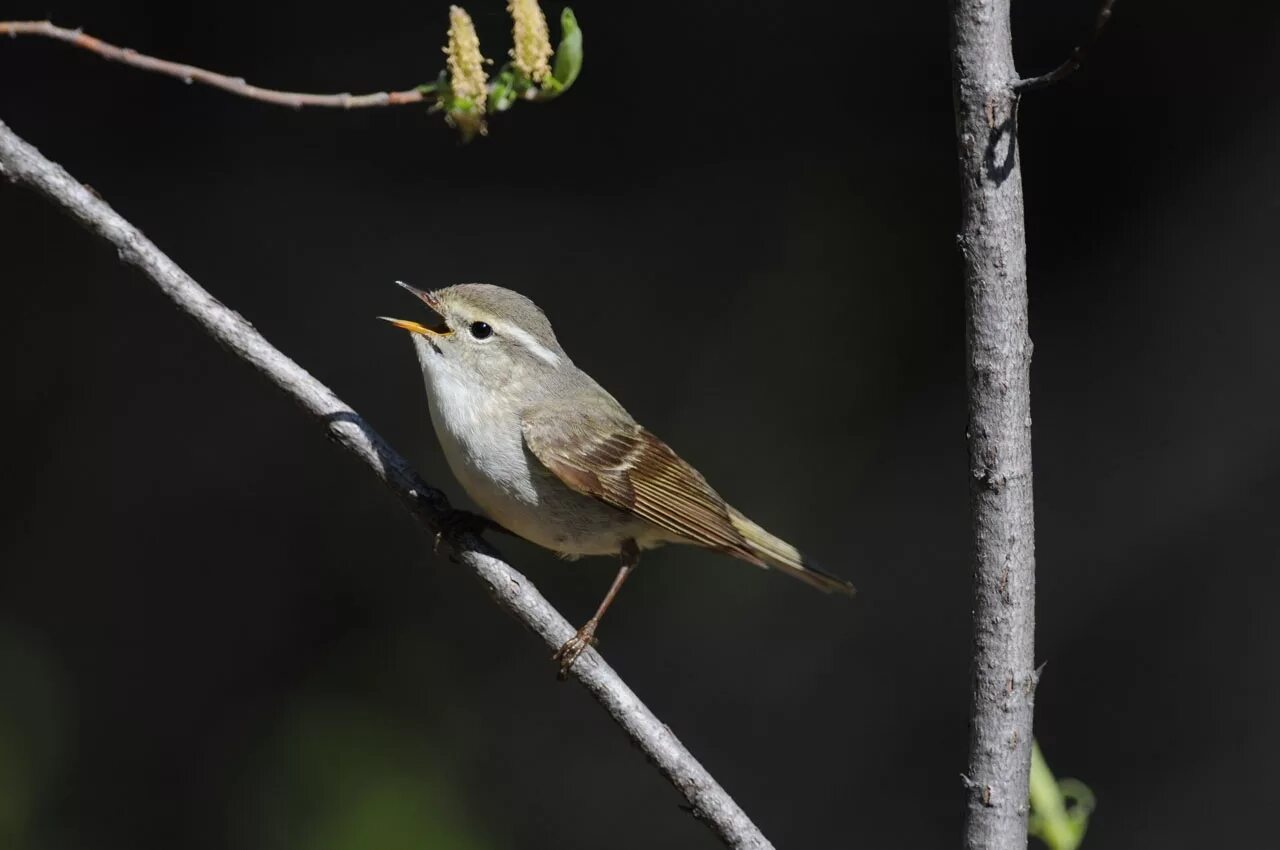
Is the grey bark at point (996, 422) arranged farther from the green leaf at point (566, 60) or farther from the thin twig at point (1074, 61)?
the green leaf at point (566, 60)

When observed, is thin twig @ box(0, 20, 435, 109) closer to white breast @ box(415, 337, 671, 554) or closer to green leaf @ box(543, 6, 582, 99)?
green leaf @ box(543, 6, 582, 99)

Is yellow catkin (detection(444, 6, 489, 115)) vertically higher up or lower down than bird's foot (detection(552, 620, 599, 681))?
higher up

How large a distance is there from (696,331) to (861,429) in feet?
2.41

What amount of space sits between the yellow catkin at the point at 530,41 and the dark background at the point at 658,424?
2.61 m

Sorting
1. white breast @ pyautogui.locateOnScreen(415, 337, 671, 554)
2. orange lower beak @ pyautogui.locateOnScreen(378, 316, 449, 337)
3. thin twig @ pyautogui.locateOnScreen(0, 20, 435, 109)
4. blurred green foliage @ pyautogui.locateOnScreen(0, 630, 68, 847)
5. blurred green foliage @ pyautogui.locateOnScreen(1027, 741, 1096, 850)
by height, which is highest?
thin twig @ pyautogui.locateOnScreen(0, 20, 435, 109)

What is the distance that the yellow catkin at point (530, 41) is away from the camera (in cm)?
195

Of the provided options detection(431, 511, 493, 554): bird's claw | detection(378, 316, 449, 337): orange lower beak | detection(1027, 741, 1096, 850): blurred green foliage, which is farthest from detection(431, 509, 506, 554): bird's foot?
detection(1027, 741, 1096, 850): blurred green foliage

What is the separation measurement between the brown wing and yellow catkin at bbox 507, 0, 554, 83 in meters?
1.17

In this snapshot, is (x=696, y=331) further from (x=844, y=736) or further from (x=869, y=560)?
(x=844, y=736)

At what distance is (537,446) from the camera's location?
3.01 metres

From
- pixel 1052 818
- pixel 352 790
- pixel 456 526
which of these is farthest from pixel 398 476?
pixel 352 790

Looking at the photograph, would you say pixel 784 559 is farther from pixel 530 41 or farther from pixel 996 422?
pixel 530 41

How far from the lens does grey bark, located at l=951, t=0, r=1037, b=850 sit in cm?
192

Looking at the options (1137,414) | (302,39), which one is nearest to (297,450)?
(302,39)
